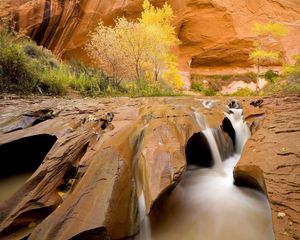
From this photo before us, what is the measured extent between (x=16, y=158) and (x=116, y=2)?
18040mm

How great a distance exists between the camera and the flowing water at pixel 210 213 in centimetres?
298

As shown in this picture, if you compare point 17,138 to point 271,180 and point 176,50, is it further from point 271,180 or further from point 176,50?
point 176,50

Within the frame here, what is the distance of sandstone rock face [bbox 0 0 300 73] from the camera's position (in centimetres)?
1919

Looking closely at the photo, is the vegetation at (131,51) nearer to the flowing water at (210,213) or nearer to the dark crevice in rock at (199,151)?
the dark crevice in rock at (199,151)

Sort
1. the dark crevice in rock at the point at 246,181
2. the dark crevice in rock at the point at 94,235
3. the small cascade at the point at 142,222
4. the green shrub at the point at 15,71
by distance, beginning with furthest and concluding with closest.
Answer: the green shrub at the point at 15,71 → the dark crevice in rock at the point at 246,181 → the small cascade at the point at 142,222 → the dark crevice in rock at the point at 94,235

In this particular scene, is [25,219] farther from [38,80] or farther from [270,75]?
[270,75]

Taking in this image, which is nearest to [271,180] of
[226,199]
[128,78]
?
[226,199]

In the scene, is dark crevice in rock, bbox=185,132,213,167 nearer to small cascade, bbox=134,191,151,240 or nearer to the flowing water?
the flowing water

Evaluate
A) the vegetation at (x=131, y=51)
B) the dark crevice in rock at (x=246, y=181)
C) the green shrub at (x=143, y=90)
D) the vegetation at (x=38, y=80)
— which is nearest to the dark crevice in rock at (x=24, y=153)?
the dark crevice in rock at (x=246, y=181)

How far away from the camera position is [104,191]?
2.73 m

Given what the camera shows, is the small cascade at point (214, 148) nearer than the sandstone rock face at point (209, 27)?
Yes

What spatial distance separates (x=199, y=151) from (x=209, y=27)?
62.7 feet

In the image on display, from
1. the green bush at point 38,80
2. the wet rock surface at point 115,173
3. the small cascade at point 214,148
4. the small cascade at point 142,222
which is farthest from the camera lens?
the green bush at point 38,80

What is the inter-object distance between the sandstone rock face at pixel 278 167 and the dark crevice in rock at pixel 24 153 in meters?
3.44
